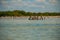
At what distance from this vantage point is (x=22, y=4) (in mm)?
2227

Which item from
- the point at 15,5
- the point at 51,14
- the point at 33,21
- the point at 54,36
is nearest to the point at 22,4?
the point at 15,5

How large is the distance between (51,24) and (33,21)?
25cm

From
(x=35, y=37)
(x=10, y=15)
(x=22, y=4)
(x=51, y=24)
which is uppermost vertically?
(x=22, y=4)

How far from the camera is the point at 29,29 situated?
7.30 feet

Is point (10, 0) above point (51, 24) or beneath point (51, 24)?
above

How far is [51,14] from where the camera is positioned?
225 cm

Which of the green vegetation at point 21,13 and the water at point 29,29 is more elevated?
the green vegetation at point 21,13

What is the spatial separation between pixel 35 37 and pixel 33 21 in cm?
22

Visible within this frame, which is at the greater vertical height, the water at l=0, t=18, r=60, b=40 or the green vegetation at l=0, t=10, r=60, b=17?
the green vegetation at l=0, t=10, r=60, b=17

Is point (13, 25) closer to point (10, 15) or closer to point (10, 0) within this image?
point (10, 15)

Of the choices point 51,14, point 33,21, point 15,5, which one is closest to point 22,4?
point 15,5

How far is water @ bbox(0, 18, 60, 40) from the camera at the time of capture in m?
2.20

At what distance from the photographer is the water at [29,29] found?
7.23 ft

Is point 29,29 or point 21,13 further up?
point 21,13
